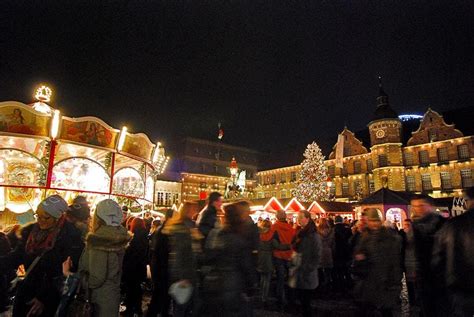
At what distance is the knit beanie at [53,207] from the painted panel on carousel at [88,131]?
9.45 m

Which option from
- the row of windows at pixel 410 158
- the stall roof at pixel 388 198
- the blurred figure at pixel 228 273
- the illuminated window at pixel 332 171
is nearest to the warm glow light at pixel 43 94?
the blurred figure at pixel 228 273

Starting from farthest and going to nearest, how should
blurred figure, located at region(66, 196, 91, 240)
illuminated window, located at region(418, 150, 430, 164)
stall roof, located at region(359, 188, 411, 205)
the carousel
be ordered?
1. illuminated window, located at region(418, 150, 430, 164)
2. stall roof, located at region(359, 188, 411, 205)
3. the carousel
4. blurred figure, located at region(66, 196, 91, 240)

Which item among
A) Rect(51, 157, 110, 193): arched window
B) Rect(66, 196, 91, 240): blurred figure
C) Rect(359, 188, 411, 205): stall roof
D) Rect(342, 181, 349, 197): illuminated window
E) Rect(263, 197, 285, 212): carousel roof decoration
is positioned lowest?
Rect(66, 196, 91, 240): blurred figure

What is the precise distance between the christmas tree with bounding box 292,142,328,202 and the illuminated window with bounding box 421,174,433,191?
1109 centimetres

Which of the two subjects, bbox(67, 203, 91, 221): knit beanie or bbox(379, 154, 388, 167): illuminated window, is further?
bbox(379, 154, 388, 167): illuminated window

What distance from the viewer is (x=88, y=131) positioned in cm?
1266

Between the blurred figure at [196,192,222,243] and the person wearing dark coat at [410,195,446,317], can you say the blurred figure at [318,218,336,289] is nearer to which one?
the person wearing dark coat at [410,195,446,317]

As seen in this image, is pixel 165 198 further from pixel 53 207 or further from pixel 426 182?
pixel 53 207

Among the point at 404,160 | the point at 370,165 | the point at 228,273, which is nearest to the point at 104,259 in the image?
the point at 228,273

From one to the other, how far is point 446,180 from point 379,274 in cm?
3797

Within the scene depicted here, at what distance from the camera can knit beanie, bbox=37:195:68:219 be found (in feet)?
11.6

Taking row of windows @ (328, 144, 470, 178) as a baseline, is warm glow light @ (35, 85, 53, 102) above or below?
below

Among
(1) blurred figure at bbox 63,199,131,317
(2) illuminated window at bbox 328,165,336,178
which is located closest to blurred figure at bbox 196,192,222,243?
(1) blurred figure at bbox 63,199,131,317

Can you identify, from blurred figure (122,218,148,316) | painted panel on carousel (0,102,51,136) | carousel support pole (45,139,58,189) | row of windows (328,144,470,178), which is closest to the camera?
blurred figure (122,218,148,316)
